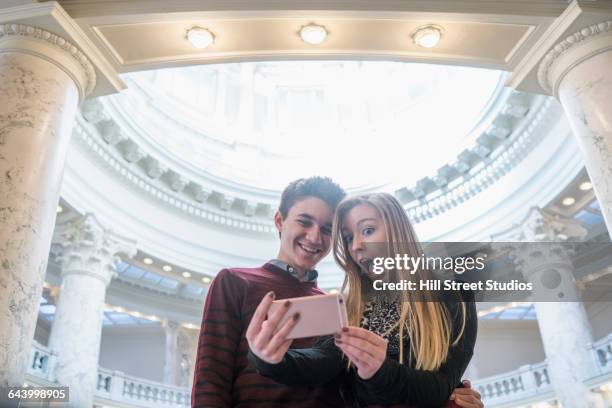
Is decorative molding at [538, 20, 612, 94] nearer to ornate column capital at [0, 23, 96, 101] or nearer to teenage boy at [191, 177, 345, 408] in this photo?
teenage boy at [191, 177, 345, 408]

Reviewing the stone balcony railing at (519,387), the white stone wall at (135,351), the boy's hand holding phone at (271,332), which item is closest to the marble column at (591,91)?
the boy's hand holding phone at (271,332)

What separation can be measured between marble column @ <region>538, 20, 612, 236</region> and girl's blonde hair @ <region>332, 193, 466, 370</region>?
11.1 feet

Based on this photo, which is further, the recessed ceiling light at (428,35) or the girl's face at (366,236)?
the recessed ceiling light at (428,35)

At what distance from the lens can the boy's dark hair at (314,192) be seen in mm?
2572

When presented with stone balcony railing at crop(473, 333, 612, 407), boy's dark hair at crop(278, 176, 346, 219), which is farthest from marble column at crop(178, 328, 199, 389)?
boy's dark hair at crop(278, 176, 346, 219)

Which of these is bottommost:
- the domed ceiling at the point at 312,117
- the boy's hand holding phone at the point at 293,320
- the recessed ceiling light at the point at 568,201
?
the boy's hand holding phone at the point at 293,320

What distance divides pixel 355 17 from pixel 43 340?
49.9 feet


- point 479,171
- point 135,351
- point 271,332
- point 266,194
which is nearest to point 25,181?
point 271,332

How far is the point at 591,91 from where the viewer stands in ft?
16.5

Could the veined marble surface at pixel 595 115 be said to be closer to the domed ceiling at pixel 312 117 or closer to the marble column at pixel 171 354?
the domed ceiling at pixel 312 117

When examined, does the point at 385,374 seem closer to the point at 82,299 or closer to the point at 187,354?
the point at 82,299

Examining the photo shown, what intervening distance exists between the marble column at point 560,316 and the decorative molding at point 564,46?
198 inches

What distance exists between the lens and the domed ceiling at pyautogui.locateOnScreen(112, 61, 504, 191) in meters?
15.6

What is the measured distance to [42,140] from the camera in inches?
178
